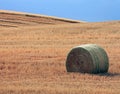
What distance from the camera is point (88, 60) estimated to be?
50.4 feet

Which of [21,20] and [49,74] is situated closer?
[49,74]

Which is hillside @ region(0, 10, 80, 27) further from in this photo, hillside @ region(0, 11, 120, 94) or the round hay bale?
the round hay bale

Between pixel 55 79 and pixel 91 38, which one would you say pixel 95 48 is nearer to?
pixel 55 79

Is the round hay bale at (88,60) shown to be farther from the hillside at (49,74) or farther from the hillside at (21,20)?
the hillside at (21,20)

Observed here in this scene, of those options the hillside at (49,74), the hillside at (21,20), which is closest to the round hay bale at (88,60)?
the hillside at (49,74)

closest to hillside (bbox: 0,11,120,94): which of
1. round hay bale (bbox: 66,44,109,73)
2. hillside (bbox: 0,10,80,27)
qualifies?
round hay bale (bbox: 66,44,109,73)

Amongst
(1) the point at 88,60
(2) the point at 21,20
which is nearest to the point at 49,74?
(1) the point at 88,60

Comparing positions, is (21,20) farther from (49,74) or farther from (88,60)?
(49,74)

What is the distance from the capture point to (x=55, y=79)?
1358cm

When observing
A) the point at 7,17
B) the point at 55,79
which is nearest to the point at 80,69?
the point at 55,79

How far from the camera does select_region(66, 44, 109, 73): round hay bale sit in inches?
596

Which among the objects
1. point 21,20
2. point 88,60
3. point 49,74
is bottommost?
point 49,74

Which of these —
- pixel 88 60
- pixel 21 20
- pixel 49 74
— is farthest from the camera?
pixel 21 20

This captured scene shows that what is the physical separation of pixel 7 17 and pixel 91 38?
62.8ft
